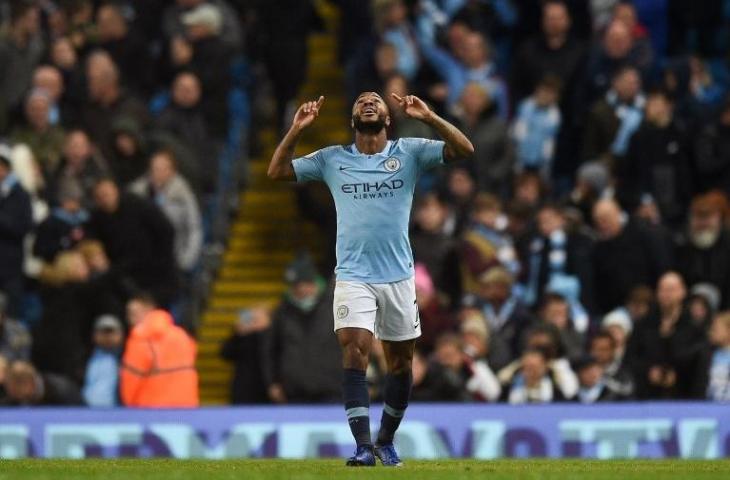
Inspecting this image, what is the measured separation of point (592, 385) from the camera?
1802cm

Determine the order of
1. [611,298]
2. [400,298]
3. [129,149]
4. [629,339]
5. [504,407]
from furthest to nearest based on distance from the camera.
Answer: [129,149] < [611,298] < [629,339] < [504,407] < [400,298]

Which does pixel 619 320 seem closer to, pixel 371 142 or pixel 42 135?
pixel 371 142

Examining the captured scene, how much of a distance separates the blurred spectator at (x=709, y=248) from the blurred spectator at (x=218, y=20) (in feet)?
19.2

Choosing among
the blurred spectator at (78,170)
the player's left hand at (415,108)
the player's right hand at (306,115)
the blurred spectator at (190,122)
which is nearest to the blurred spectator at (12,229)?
the blurred spectator at (78,170)

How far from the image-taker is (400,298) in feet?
43.6

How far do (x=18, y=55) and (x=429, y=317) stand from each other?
592 cm

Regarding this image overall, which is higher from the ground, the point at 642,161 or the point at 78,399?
the point at 642,161

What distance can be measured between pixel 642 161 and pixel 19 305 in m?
6.32

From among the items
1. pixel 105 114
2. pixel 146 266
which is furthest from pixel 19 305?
pixel 105 114

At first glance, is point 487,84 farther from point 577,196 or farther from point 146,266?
point 146,266

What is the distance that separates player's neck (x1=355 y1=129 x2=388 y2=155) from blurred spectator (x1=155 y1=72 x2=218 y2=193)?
337 inches

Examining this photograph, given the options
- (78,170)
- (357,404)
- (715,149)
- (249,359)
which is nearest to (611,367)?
(715,149)

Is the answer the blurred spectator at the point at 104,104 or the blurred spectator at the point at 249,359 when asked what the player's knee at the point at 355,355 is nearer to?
the blurred spectator at the point at 249,359

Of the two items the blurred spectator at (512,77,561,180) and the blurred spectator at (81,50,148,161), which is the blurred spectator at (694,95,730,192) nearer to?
the blurred spectator at (512,77,561,180)
